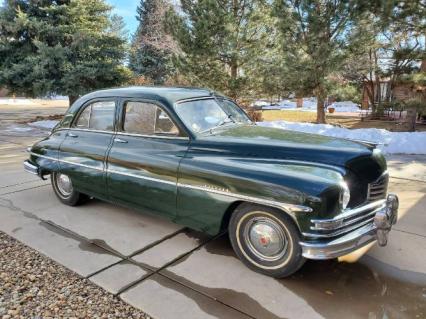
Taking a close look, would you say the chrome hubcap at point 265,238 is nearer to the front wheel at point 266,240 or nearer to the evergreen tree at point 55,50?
the front wheel at point 266,240

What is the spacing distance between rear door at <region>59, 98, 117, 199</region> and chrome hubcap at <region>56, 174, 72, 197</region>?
217 millimetres

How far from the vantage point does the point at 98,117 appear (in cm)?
442

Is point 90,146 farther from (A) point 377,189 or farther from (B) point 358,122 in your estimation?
(B) point 358,122

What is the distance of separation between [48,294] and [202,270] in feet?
4.33

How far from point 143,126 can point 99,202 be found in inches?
68.4

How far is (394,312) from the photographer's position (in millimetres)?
2617

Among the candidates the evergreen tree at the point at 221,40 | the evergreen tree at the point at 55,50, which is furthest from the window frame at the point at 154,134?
the evergreen tree at the point at 55,50

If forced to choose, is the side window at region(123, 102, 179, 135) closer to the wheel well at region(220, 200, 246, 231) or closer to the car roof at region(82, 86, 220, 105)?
the car roof at region(82, 86, 220, 105)

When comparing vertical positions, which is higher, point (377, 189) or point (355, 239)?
point (377, 189)

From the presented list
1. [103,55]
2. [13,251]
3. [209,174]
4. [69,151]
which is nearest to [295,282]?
[209,174]

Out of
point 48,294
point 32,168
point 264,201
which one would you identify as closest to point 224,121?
point 264,201

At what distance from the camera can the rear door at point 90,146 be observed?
4.21 m

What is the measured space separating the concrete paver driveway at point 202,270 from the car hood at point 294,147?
1.01 metres

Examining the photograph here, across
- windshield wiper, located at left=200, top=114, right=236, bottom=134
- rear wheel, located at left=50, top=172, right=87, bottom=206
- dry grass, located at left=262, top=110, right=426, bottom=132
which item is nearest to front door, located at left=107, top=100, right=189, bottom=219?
windshield wiper, located at left=200, top=114, right=236, bottom=134
